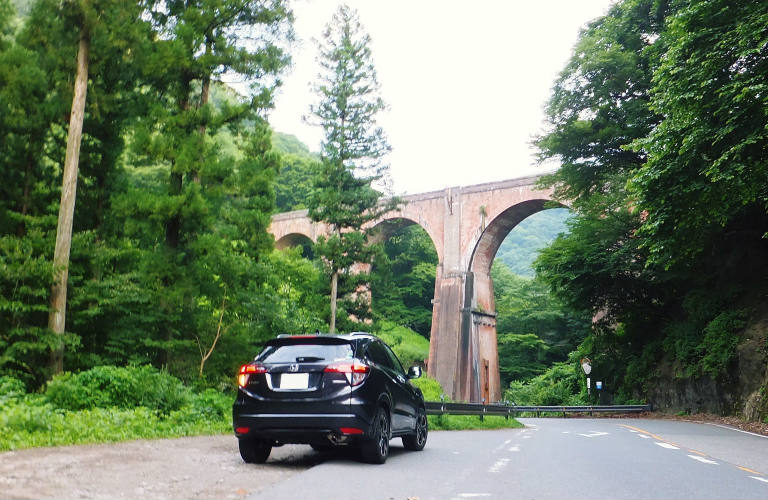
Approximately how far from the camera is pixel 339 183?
28922mm

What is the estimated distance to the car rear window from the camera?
6680 mm

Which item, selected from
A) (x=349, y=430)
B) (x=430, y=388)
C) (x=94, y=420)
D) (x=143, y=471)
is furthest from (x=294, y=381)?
(x=430, y=388)

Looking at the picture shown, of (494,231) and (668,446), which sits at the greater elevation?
(494,231)

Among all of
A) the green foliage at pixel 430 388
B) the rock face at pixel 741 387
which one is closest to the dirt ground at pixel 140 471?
the rock face at pixel 741 387

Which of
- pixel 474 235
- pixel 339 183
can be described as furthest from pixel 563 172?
pixel 474 235

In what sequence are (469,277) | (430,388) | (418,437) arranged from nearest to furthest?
1. (418,437)
2. (430,388)
3. (469,277)

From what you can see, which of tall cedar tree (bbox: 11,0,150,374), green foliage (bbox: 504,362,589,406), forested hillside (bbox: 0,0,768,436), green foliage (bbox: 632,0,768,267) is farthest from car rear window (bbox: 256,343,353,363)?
green foliage (bbox: 504,362,589,406)

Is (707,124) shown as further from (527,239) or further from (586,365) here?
(527,239)

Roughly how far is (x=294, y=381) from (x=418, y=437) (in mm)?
2919

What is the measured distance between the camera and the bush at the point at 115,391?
10.2m

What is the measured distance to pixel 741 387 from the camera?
1902 centimetres

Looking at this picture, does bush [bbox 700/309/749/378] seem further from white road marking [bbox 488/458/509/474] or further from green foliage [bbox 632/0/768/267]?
white road marking [bbox 488/458/509/474]

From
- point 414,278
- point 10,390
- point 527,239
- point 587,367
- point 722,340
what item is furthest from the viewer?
point 527,239

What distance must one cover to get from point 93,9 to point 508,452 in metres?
10.7
